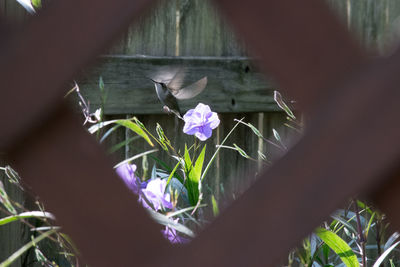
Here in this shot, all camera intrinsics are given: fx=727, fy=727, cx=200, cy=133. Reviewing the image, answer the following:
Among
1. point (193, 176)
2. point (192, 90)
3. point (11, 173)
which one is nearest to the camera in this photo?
point (11, 173)

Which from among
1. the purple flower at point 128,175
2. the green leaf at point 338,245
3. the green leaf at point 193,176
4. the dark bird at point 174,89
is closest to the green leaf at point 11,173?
the purple flower at point 128,175

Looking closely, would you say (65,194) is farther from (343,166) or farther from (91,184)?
(343,166)

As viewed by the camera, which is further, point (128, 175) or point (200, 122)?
point (200, 122)

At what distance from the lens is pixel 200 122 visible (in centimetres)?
158

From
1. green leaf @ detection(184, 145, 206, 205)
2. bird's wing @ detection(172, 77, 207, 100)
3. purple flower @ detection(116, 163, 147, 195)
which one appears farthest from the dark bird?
purple flower @ detection(116, 163, 147, 195)

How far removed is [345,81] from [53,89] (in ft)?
0.81

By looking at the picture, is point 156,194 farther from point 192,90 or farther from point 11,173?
point 192,90

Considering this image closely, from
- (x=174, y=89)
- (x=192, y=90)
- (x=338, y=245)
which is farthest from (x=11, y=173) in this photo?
(x=174, y=89)

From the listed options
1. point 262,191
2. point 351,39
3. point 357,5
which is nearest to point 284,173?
point 262,191

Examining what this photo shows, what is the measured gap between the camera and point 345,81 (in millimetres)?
629

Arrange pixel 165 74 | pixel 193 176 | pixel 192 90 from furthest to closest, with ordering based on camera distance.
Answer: pixel 165 74
pixel 192 90
pixel 193 176

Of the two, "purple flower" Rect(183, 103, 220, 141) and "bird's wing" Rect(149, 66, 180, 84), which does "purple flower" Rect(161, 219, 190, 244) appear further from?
"bird's wing" Rect(149, 66, 180, 84)

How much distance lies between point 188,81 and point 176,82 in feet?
0.78

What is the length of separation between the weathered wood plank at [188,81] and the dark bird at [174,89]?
0.26 feet
